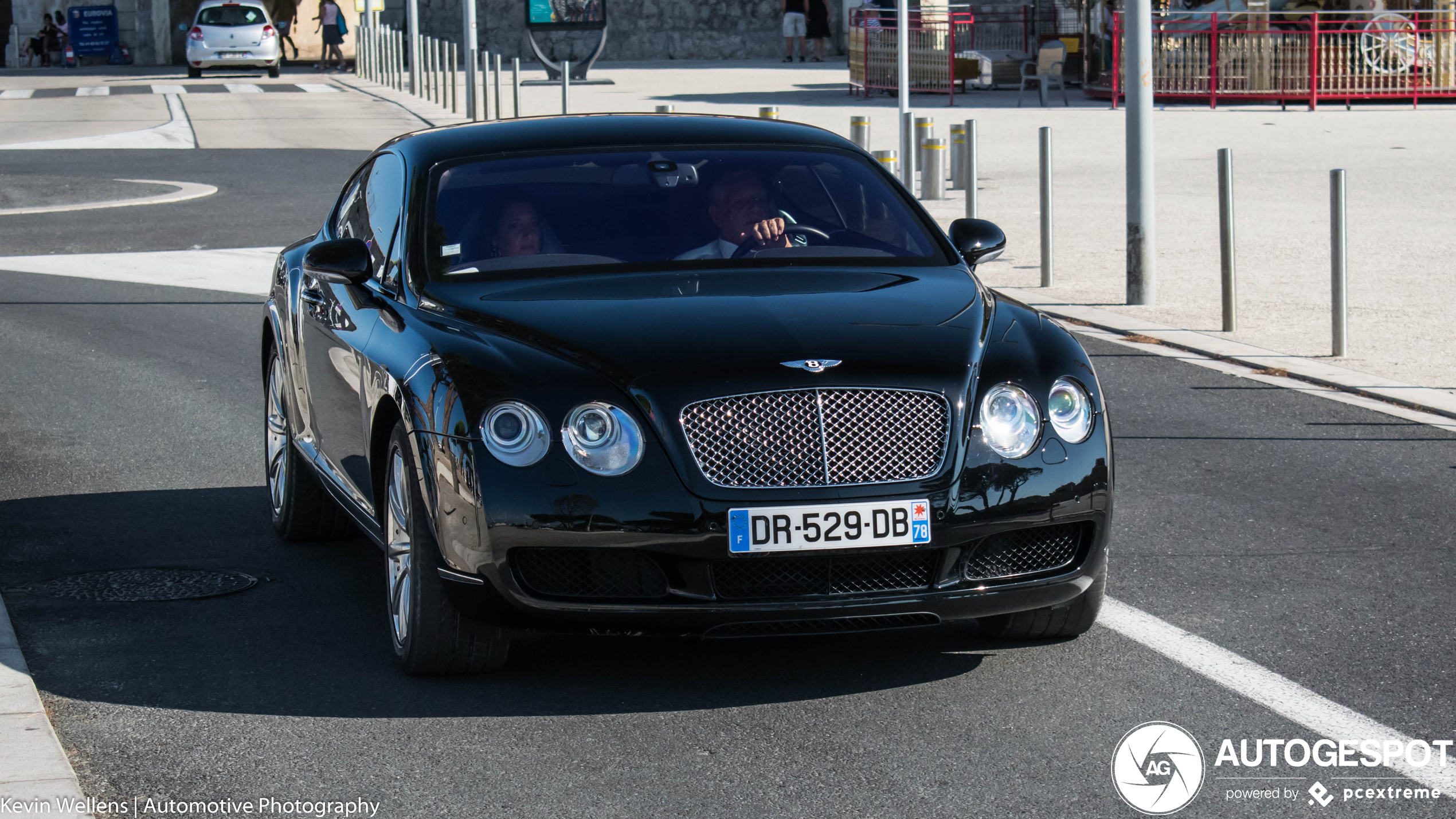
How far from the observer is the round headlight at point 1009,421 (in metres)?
4.89

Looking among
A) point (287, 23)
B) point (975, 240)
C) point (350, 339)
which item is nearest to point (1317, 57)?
point (975, 240)

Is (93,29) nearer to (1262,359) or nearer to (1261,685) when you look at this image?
(1262,359)

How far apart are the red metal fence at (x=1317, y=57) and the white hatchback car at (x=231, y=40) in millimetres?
22577

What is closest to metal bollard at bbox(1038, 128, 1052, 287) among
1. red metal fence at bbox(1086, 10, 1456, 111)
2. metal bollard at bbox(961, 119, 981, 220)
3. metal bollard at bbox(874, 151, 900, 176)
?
metal bollard at bbox(961, 119, 981, 220)

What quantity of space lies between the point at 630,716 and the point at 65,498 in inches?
142

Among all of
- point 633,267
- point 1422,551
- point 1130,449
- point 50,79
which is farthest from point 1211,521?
point 50,79

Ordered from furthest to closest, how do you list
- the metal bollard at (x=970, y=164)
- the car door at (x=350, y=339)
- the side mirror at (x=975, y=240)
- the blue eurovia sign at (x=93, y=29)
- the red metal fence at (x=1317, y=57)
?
the blue eurovia sign at (x=93, y=29), the red metal fence at (x=1317, y=57), the metal bollard at (x=970, y=164), the side mirror at (x=975, y=240), the car door at (x=350, y=339)

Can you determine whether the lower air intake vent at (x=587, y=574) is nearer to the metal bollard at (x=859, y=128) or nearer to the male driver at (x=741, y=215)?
the male driver at (x=741, y=215)

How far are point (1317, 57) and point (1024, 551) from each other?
2860 cm

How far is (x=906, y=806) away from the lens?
416 centimetres

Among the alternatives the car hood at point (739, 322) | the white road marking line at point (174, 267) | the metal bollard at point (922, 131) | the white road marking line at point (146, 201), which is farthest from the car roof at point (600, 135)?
the white road marking line at point (146, 201)

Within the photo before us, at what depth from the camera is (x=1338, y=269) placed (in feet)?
34.0

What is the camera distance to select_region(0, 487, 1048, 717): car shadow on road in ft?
16.4

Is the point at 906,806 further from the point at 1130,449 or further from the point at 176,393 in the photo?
the point at 176,393
